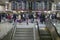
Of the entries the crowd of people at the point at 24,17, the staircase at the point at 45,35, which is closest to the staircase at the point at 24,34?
the staircase at the point at 45,35

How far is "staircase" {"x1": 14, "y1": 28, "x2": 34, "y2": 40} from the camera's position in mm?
13806

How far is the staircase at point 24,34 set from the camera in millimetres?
13806

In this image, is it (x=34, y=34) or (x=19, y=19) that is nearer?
(x=34, y=34)

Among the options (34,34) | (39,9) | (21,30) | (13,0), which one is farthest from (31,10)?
(34,34)

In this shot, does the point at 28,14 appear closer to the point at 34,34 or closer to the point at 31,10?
the point at 31,10

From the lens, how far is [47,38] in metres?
14.1

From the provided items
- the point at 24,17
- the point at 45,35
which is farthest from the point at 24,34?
the point at 24,17

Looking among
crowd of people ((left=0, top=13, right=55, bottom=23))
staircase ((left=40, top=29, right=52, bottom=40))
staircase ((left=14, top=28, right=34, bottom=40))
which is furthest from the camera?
crowd of people ((left=0, top=13, right=55, bottom=23))

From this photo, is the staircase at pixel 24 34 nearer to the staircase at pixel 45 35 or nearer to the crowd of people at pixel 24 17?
the staircase at pixel 45 35

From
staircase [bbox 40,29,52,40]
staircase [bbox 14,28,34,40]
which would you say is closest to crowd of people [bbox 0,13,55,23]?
staircase [bbox 14,28,34,40]

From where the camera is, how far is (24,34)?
14695 mm

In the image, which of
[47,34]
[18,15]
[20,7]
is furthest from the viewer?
[18,15]

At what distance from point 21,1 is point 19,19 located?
9.03 ft

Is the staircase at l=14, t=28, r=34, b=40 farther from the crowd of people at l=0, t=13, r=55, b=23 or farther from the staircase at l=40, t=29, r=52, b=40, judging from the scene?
the crowd of people at l=0, t=13, r=55, b=23
